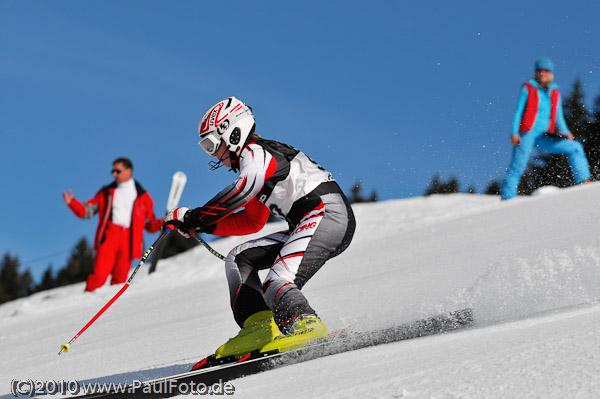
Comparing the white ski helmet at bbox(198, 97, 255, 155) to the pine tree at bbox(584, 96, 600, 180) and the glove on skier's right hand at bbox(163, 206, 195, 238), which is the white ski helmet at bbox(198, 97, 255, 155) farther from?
the pine tree at bbox(584, 96, 600, 180)

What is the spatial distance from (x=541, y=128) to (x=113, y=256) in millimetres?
6383

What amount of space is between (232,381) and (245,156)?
3.74 feet

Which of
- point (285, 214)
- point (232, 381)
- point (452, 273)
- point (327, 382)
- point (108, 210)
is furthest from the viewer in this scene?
point (108, 210)

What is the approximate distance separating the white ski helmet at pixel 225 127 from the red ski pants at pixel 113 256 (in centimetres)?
656

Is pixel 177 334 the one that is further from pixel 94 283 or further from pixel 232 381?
pixel 94 283

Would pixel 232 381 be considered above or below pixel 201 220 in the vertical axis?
below

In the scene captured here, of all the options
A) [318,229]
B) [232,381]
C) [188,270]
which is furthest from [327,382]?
[188,270]

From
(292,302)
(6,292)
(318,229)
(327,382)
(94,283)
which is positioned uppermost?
(6,292)

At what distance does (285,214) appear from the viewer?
3639 mm

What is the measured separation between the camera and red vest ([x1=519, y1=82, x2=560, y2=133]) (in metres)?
8.93

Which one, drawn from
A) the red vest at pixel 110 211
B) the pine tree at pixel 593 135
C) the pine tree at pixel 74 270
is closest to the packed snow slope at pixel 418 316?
Answer: the red vest at pixel 110 211

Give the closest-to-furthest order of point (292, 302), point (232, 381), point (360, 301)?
point (232, 381), point (292, 302), point (360, 301)

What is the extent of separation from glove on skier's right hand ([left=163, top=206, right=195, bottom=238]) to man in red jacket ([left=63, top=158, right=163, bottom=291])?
6537 millimetres

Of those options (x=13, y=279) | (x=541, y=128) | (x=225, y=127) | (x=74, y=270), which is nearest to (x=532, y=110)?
(x=541, y=128)
